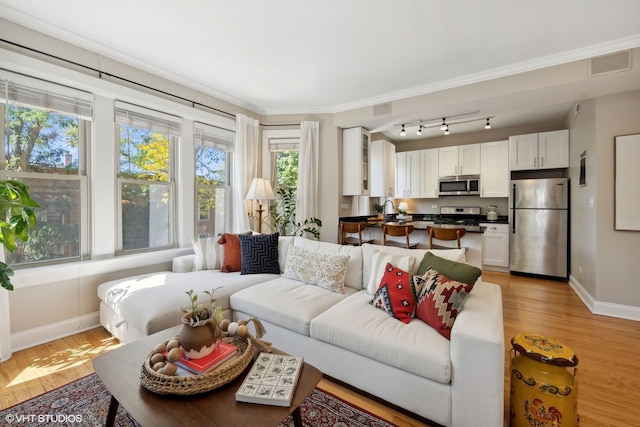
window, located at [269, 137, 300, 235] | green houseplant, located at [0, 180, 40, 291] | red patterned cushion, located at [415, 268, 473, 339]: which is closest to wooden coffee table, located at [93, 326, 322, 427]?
red patterned cushion, located at [415, 268, 473, 339]

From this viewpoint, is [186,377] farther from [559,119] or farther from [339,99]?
[559,119]

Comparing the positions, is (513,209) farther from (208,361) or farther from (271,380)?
(208,361)

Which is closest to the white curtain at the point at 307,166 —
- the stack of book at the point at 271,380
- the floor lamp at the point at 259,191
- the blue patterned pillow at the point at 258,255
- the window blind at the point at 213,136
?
the floor lamp at the point at 259,191

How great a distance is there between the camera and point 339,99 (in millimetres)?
3945

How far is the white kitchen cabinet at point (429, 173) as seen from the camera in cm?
577

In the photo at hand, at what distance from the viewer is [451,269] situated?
1.91 metres

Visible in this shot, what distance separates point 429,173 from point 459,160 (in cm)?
61

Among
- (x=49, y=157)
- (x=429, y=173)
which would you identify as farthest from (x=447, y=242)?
(x=49, y=157)

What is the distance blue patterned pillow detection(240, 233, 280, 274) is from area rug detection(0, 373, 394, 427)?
1427mm

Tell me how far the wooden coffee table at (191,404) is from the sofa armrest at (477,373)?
28.9 inches

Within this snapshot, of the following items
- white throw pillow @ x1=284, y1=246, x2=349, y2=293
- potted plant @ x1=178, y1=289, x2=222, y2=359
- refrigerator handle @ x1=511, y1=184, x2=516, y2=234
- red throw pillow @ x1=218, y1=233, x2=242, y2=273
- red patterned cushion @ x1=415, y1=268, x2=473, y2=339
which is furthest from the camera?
refrigerator handle @ x1=511, y1=184, x2=516, y2=234

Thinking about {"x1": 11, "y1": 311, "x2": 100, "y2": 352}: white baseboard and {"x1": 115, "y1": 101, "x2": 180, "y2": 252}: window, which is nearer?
{"x1": 11, "y1": 311, "x2": 100, "y2": 352}: white baseboard

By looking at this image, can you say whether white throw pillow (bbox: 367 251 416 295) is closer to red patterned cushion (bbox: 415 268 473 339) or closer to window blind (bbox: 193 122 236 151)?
red patterned cushion (bbox: 415 268 473 339)

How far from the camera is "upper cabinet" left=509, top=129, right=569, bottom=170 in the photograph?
4.38 meters
